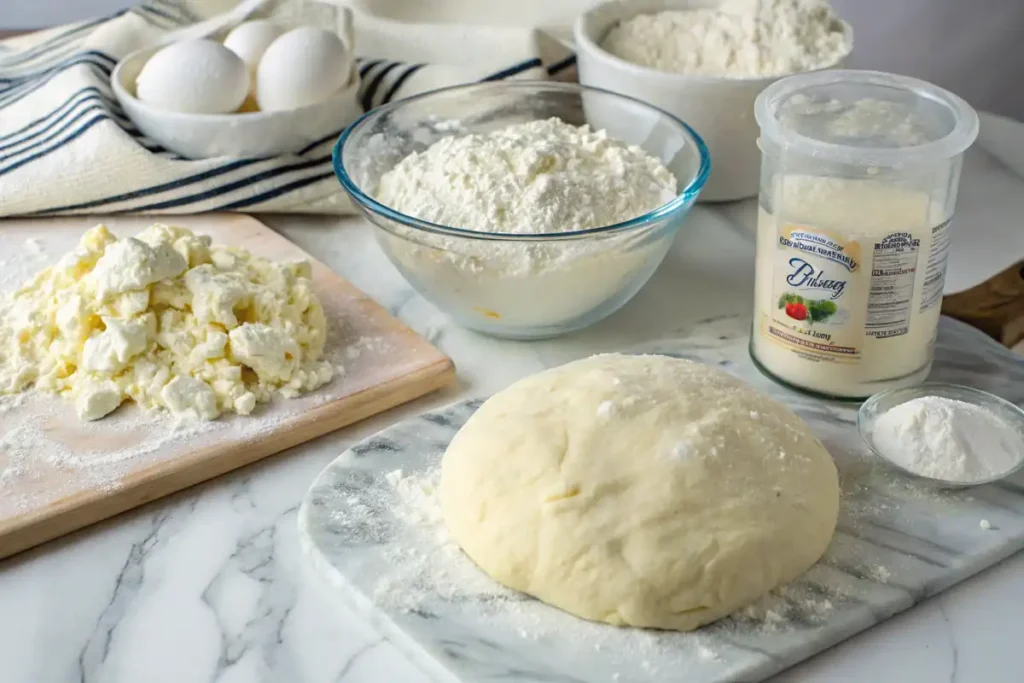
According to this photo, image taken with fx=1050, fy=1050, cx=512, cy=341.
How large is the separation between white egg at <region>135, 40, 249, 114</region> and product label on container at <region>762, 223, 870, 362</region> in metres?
0.73

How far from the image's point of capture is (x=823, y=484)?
0.81 meters

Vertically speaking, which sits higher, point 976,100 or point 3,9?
point 3,9

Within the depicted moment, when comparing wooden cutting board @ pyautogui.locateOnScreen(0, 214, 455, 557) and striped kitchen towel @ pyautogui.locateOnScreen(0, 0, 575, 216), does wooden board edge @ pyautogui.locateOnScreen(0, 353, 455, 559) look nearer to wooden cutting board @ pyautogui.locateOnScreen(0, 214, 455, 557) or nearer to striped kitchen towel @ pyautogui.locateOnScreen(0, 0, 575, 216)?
wooden cutting board @ pyautogui.locateOnScreen(0, 214, 455, 557)

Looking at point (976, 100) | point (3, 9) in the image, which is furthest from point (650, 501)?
point (3, 9)

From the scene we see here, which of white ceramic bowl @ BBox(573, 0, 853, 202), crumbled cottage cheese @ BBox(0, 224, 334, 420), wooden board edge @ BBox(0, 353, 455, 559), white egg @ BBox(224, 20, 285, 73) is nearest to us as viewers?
wooden board edge @ BBox(0, 353, 455, 559)

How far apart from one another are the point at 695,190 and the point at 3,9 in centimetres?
142

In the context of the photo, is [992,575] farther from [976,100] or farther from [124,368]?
[976,100]

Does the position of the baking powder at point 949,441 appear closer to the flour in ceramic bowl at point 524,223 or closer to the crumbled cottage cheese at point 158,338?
the flour in ceramic bowl at point 524,223

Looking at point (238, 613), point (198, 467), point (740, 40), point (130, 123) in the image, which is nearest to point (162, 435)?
point (198, 467)

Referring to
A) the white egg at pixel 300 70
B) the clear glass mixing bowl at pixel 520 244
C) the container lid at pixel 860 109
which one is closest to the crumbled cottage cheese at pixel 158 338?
the clear glass mixing bowl at pixel 520 244

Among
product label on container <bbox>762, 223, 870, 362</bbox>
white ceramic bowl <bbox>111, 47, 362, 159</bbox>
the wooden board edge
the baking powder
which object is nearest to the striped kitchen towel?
white ceramic bowl <bbox>111, 47, 362, 159</bbox>

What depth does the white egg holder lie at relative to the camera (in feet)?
4.32

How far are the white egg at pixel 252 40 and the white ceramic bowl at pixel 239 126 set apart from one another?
0.09 metres

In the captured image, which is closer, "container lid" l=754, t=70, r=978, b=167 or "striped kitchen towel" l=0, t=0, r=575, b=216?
"container lid" l=754, t=70, r=978, b=167
